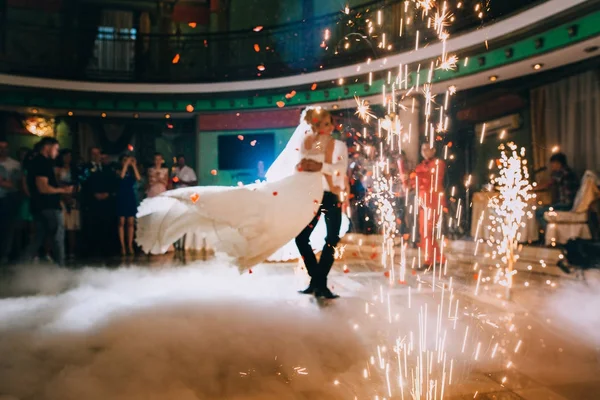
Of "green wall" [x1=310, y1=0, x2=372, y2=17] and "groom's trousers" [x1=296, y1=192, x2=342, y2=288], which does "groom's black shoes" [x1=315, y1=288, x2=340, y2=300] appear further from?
"green wall" [x1=310, y1=0, x2=372, y2=17]

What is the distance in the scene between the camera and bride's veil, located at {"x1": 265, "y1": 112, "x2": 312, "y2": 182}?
4.36 meters

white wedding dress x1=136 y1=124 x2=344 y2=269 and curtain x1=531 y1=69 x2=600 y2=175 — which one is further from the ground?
curtain x1=531 y1=69 x2=600 y2=175

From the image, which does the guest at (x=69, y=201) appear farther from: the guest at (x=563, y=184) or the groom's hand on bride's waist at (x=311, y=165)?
the guest at (x=563, y=184)

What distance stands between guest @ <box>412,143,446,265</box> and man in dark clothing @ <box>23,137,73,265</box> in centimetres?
456

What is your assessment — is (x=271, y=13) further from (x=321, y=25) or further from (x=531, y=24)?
(x=531, y=24)

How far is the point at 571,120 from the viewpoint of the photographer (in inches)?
322

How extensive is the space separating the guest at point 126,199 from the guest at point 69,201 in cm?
83

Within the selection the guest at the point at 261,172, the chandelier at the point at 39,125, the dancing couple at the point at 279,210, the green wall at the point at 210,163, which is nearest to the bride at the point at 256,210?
the dancing couple at the point at 279,210

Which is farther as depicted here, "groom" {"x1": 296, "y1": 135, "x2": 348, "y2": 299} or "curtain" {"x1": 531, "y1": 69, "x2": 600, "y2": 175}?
"curtain" {"x1": 531, "y1": 69, "x2": 600, "y2": 175}

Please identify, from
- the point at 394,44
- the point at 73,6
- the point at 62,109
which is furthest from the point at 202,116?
the point at 394,44

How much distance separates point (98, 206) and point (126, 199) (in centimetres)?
102

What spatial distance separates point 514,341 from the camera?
2934 millimetres

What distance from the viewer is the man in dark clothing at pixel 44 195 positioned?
539cm

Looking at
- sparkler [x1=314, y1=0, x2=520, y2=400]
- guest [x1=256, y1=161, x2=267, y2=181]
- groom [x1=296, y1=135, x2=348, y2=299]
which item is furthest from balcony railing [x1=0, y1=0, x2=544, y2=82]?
groom [x1=296, y1=135, x2=348, y2=299]
